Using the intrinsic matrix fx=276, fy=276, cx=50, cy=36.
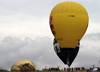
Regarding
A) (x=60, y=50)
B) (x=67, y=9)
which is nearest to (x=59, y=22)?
(x=67, y=9)

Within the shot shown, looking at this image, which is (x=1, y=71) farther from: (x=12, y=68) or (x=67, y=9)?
(x=67, y=9)

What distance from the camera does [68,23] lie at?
3174 inches

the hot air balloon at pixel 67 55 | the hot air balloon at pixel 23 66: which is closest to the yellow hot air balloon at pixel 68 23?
the hot air balloon at pixel 67 55

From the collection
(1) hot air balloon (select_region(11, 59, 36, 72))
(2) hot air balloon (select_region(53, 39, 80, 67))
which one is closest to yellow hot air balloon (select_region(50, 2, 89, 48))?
(2) hot air balloon (select_region(53, 39, 80, 67))

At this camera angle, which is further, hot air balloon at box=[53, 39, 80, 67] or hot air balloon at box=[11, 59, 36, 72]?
hot air balloon at box=[53, 39, 80, 67]

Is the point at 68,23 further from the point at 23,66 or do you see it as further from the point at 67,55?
the point at 23,66

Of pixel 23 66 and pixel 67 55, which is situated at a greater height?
pixel 23 66

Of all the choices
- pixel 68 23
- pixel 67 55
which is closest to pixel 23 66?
pixel 67 55

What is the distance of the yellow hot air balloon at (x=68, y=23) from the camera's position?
81.1 metres

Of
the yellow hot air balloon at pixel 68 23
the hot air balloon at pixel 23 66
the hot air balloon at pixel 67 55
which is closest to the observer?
the hot air balloon at pixel 23 66

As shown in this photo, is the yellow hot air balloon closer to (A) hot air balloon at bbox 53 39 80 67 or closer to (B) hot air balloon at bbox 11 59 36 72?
(A) hot air balloon at bbox 53 39 80 67

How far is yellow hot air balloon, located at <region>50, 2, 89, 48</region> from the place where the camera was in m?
81.1

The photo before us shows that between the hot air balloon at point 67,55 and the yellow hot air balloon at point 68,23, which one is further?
the hot air balloon at point 67,55

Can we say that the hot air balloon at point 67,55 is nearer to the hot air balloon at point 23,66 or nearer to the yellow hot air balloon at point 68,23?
the yellow hot air balloon at point 68,23
